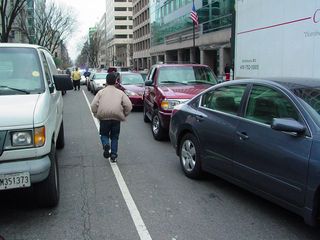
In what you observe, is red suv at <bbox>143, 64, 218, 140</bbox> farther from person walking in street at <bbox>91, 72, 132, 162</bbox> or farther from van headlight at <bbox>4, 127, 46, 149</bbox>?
van headlight at <bbox>4, 127, 46, 149</bbox>

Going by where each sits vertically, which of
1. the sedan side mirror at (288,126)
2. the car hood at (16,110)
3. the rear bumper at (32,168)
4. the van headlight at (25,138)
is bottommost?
the rear bumper at (32,168)

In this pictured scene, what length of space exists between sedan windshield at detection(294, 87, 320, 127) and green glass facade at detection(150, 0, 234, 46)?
20999mm

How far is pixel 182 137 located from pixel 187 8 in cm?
4619

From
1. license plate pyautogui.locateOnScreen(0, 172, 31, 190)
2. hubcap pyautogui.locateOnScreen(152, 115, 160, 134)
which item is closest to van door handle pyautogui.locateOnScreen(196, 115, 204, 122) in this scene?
license plate pyautogui.locateOnScreen(0, 172, 31, 190)

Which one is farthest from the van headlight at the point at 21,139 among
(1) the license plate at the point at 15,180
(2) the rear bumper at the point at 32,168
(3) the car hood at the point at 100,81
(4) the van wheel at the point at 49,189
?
(3) the car hood at the point at 100,81

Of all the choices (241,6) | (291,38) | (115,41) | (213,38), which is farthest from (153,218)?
(115,41)

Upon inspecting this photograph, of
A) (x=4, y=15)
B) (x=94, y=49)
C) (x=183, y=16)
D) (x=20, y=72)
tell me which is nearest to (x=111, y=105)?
(x=20, y=72)

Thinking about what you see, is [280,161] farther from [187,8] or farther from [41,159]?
[187,8]

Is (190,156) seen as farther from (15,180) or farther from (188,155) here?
(15,180)

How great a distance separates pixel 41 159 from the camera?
459cm

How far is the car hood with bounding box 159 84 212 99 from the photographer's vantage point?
371 inches

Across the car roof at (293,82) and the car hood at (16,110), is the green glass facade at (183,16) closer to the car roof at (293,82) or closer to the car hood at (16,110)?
the car roof at (293,82)

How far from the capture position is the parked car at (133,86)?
53.7ft

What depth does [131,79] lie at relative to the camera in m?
18.6
